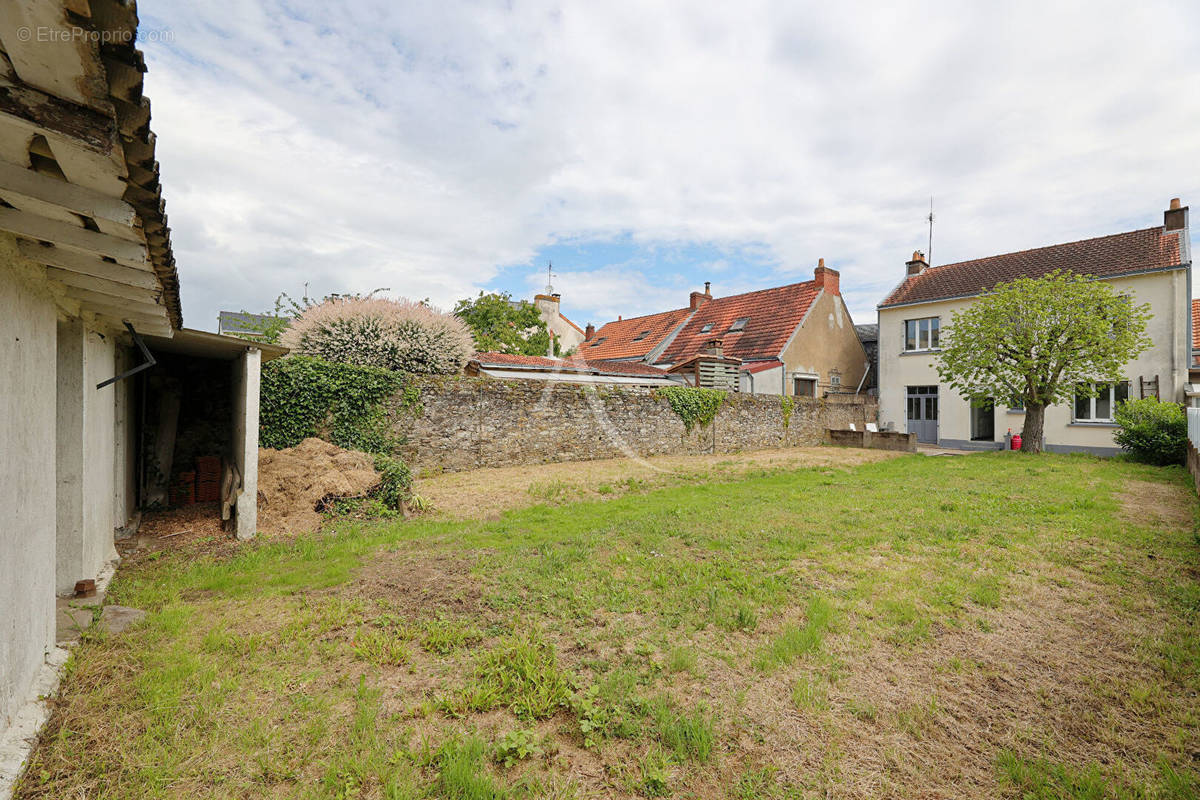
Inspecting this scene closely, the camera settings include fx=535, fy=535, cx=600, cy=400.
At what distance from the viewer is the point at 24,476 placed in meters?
2.72

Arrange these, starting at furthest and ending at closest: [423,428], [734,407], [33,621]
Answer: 1. [734,407]
2. [423,428]
3. [33,621]

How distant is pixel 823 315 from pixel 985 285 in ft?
18.5

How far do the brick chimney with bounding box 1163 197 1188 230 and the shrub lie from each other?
6400 mm

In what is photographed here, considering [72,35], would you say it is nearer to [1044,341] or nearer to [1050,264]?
[1044,341]

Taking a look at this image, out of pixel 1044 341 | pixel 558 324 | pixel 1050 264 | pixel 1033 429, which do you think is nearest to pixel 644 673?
pixel 1044 341

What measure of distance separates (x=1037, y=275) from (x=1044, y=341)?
5.89 meters

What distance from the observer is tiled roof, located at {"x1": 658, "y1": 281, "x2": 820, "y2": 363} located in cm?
2198

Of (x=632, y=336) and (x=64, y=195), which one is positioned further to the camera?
(x=632, y=336)

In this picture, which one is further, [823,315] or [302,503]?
[823,315]

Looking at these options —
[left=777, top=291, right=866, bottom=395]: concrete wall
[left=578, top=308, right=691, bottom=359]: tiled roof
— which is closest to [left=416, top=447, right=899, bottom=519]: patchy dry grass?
[left=777, top=291, right=866, bottom=395]: concrete wall

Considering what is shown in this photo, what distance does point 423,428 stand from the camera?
1051 cm

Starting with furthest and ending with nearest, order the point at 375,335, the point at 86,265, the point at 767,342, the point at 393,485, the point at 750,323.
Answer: the point at 750,323 → the point at 767,342 → the point at 375,335 → the point at 393,485 → the point at 86,265

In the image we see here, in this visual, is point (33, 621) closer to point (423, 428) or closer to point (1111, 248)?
point (423, 428)

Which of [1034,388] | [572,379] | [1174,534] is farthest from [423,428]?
[1034,388]
